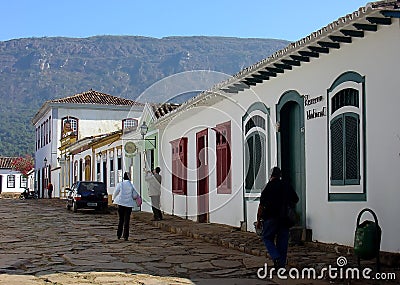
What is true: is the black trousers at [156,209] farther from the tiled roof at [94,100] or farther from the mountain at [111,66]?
the mountain at [111,66]

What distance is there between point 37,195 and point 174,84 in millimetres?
39896

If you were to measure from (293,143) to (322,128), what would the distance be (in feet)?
4.91

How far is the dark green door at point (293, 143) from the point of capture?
12.1 m

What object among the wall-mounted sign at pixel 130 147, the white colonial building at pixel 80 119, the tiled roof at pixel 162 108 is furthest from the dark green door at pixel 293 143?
the white colonial building at pixel 80 119

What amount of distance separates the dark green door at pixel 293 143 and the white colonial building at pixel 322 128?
0.02 metres

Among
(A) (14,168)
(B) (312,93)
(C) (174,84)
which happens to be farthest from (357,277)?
(A) (14,168)

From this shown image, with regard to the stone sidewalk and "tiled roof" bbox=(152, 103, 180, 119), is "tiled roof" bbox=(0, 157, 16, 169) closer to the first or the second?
"tiled roof" bbox=(152, 103, 180, 119)

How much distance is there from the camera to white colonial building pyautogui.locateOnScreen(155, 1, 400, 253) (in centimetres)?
926

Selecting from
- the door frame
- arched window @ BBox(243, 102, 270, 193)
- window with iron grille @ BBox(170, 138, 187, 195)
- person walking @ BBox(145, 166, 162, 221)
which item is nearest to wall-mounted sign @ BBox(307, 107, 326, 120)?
arched window @ BBox(243, 102, 270, 193)

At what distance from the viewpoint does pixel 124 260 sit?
10836 mm

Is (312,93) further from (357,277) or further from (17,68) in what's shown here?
(17,68)

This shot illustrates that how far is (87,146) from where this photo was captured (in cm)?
3656

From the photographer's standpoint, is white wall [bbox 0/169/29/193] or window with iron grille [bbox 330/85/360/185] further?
white wall [bbox 0/169/29/193]

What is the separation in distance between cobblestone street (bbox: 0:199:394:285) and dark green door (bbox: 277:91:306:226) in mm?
1488
